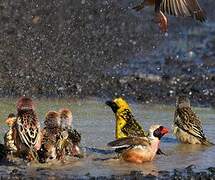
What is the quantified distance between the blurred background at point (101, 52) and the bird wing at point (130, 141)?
437 centimetres

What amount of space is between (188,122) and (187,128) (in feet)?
0.65

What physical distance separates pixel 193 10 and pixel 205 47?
6927 mm

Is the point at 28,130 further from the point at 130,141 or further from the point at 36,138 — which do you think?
the point at 130,141

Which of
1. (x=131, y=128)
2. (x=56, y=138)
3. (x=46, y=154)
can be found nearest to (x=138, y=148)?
(x=131, y=128)

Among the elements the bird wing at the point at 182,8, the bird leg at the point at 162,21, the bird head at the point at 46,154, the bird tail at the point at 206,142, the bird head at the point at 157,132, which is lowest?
the bird head at the point at 46,154

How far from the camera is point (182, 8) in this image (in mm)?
11992

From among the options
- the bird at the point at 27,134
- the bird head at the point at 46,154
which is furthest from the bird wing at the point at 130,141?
the bird at the point at 27,134

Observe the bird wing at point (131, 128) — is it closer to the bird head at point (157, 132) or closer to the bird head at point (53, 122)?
the bird head at point (157, 132)

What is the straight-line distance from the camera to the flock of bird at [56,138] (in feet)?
31.2

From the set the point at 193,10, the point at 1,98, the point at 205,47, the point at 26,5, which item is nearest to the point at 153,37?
the point at 205,47

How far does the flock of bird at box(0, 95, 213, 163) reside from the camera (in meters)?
9.51

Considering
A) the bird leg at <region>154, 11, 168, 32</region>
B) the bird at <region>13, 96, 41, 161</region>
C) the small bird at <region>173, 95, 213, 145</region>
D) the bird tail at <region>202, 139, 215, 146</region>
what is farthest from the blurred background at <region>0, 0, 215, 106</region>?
the bird at <region>13, 96, 41, 161</region>

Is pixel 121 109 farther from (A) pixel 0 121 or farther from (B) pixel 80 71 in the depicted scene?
→ (B) pixel 80 71

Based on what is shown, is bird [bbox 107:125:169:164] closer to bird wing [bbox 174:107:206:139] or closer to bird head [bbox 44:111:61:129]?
bird head [bbox 44:111:61:129]
